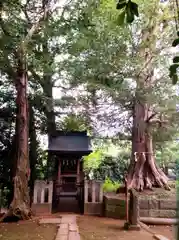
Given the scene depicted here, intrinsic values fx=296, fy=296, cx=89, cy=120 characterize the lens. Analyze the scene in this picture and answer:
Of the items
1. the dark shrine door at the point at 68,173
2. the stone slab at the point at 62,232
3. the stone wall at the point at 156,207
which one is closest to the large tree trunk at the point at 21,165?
the stone slab at the point at 62,232

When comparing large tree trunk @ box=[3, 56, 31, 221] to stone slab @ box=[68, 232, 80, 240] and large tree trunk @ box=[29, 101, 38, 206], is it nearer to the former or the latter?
stone slab @ box=[68, 232, 80, 240]

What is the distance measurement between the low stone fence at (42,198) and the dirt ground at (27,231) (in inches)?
71.8

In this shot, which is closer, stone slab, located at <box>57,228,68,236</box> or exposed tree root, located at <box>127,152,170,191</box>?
stone slab, located at <box>57,228,68,236</box>

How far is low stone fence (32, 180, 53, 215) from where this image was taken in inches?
380

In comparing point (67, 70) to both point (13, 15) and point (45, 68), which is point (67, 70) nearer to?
point (45, 68)

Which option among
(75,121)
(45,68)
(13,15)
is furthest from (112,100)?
(13,15)

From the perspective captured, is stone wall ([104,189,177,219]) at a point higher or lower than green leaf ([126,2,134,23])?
lower

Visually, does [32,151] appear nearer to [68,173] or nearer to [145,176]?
[68,173]

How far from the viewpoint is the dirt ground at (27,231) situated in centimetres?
592

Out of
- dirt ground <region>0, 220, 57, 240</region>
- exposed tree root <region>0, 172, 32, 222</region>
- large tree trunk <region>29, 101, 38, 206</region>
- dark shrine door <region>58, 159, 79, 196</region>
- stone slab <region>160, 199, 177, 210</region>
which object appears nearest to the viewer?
dirt ground <region>0, 220, 57, 240</region>

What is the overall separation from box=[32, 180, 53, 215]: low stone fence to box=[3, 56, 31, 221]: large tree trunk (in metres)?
1.05

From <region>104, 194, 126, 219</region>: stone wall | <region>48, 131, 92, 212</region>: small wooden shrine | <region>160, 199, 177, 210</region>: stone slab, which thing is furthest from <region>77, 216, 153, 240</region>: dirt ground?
<region>48, 131, 92, 212</region>: small wooden shrine

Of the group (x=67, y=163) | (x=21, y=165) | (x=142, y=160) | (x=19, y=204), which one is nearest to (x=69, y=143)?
(x=67, y=163)

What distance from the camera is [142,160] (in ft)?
34.1
